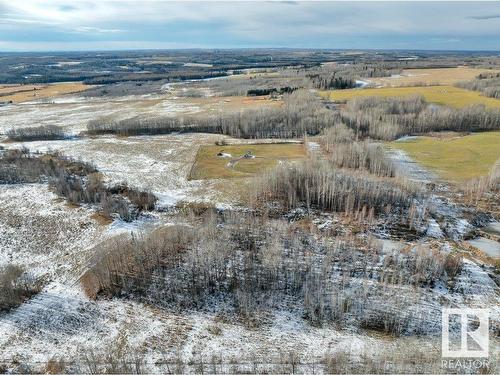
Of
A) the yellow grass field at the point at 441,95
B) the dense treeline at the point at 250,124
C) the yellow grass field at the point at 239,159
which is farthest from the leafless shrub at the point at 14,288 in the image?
the yellow grass field at the point at 441,95

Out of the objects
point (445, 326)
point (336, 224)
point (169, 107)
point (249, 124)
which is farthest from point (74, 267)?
point (169, 107)

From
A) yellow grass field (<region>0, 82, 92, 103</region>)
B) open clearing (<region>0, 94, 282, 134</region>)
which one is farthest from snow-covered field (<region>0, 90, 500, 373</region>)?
yellow grass field (<region>0, 82, 92, 103</region>)

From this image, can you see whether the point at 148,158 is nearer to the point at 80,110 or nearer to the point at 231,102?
the point at 231,102

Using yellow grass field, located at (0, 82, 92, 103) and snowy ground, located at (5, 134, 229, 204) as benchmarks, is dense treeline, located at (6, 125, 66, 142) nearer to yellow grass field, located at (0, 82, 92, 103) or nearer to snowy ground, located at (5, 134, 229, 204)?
snowy ground, located at (5, 134, 229, 204)

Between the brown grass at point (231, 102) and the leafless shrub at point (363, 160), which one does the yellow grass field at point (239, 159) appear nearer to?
the leafless shrub at point (363, 160)

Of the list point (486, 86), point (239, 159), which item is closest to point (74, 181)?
point (239, 159)

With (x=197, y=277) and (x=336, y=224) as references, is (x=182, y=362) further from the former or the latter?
(x=336, y=224)
